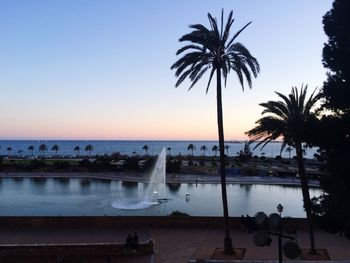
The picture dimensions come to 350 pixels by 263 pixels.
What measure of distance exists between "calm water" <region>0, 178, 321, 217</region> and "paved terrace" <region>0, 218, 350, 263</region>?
12.7 m

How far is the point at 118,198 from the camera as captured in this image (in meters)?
49.0

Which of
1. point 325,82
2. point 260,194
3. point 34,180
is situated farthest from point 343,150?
point 34,180

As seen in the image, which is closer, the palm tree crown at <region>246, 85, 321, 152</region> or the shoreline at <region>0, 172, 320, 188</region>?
the palm tree crown at <region>246, 85, 321, 152</region>

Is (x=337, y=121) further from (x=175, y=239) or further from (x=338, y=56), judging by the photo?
(x=175, y=239)

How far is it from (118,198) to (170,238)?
87.2ft

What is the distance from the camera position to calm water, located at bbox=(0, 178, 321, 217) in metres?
39.8

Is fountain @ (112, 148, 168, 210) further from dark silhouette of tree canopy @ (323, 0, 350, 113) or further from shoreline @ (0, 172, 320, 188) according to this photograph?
dark silhouette of tree canopy @ (323, 0, 350, 113)

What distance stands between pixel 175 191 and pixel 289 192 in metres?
13.4

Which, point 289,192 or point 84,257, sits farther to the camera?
point 289,192

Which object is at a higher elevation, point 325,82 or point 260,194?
point 325,82

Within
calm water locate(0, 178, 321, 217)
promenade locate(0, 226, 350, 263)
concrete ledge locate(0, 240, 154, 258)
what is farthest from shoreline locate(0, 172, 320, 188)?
concrete ledge locate(0, 240, 154, 258)

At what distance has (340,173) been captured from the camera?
58.0 feet

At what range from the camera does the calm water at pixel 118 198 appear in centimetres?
3978

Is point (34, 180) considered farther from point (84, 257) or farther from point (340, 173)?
point (340, 173)
